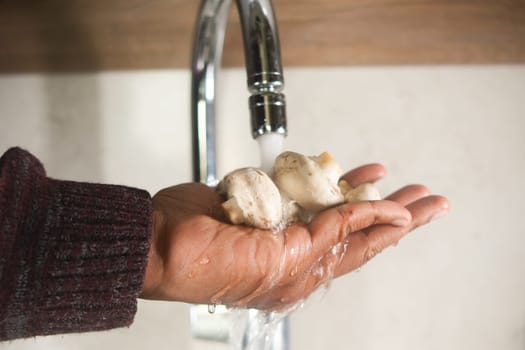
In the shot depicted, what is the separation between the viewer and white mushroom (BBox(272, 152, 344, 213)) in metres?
0.43

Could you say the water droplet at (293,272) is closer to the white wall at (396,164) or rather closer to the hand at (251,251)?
the hand at (251,251)

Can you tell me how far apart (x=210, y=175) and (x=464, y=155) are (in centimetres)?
37

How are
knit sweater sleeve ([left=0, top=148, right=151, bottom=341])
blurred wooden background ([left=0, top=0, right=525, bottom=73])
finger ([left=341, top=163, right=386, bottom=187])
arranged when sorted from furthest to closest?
blurred wooden background ([left=0, top=0, right=525, bottom=73]), finger ([left=341, top=163, right=386, bottom=187]), knit sweater sleeve ([left=0, top=148, right=151, bottom=341])

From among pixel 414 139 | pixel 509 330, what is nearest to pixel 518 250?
pixel 509 330

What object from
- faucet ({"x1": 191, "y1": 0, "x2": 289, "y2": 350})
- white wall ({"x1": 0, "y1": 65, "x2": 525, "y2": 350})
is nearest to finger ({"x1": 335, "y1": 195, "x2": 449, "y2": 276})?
faucet ({"x1": 191, "y1": 0, "x2": 289, "y2": 350})

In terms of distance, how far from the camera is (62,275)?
35cm

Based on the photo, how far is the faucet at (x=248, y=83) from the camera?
0.45 meters

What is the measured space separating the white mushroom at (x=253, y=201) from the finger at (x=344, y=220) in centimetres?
4

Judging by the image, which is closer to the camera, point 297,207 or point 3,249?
point 3,249

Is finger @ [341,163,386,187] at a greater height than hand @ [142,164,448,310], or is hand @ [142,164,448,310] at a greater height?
finger @ [341,163,386,187]

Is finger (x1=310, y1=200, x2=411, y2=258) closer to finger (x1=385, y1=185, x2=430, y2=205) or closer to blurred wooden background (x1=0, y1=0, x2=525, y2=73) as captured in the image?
finger (x1=385, y1=185, x2=430, y2=205)

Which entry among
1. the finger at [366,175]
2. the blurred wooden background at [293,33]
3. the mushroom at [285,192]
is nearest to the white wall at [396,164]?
the blurred wooden background at [293,33]

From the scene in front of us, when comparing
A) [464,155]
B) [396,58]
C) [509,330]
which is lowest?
[509,330]

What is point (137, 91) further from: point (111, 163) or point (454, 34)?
point (454, 34)
